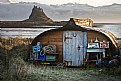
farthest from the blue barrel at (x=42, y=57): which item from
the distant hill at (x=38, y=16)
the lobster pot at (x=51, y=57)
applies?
the distant hill at (x=38, y=16)

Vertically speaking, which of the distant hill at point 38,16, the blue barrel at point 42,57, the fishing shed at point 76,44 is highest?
the distant hill at point 38,16

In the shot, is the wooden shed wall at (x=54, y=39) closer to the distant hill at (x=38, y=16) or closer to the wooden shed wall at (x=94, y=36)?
the wooden shed wall at (x=94, y=36)

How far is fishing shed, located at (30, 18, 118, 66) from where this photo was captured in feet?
48.5

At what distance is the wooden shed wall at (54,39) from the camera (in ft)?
50.8

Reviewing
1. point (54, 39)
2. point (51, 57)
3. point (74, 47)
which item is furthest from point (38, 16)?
point (74, 47)

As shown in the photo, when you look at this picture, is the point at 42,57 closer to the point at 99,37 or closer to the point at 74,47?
the point at 74,47

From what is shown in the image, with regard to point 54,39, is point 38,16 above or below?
above

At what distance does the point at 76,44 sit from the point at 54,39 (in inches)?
56.4

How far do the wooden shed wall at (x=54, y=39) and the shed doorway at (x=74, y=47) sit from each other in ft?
0.86

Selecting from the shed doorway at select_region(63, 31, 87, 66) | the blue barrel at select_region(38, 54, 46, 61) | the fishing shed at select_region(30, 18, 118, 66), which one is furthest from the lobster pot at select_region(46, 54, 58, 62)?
the shed doorway at select_region(63, 31, 87, 66)

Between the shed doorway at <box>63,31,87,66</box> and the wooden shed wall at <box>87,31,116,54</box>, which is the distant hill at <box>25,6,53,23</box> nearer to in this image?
the shed doorway at <box>63,31,87,66</box>

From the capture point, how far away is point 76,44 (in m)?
15.2

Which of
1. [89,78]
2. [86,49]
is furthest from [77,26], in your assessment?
[89,78]

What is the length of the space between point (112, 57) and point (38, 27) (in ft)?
41.1
